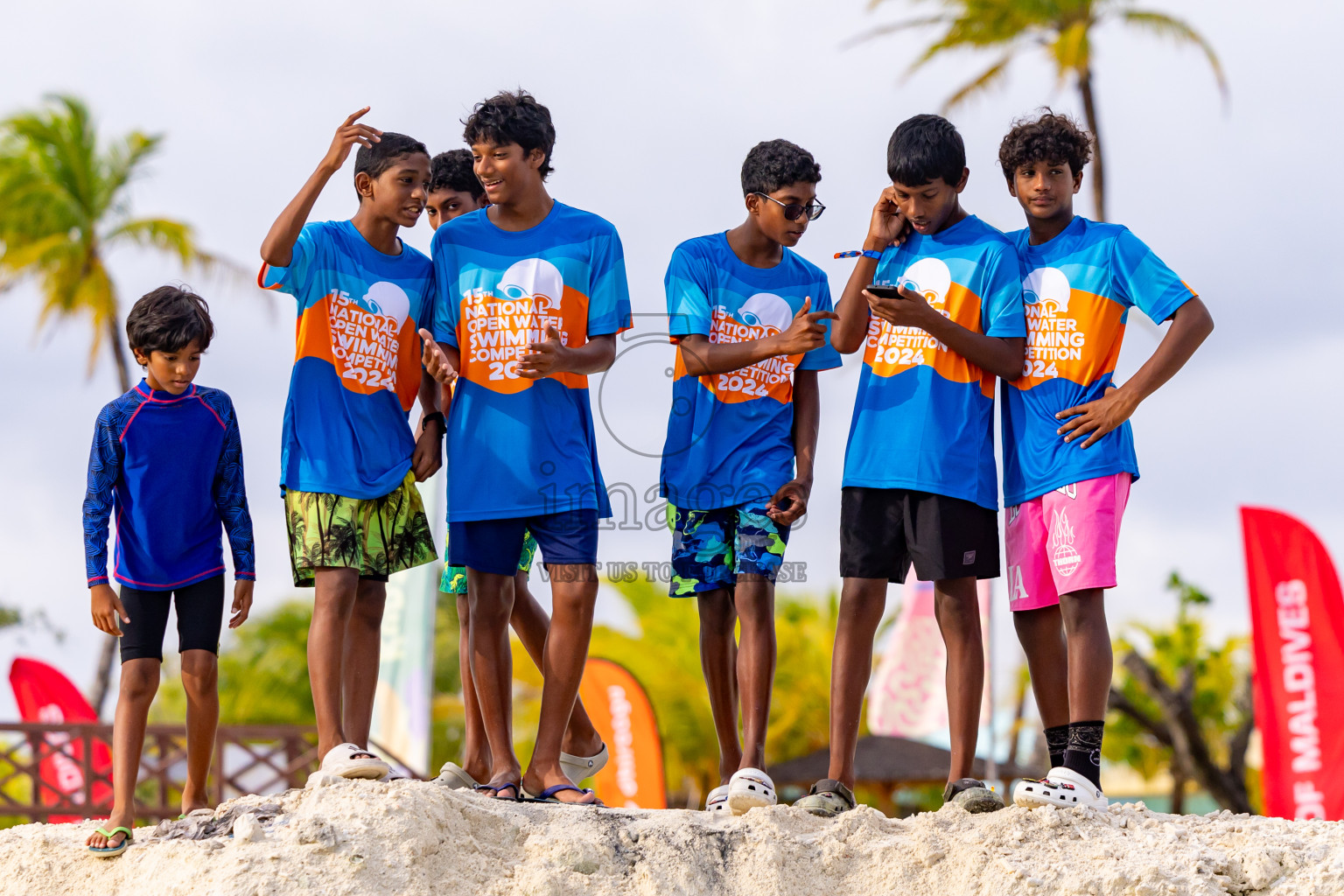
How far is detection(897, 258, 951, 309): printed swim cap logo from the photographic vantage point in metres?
4.28

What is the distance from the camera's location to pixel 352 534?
419 cm

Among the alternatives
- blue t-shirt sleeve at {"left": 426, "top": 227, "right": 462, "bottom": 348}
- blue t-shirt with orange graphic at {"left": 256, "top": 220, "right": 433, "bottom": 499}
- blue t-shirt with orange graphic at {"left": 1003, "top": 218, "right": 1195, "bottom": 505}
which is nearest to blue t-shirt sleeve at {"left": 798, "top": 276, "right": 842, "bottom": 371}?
blue t-shirt with orange graphic at {"left": 1003, "top": 218, "right": 1195, "bottom": 505}

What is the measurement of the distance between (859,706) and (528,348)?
1.71 metres

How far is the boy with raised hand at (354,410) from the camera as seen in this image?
13.6ft

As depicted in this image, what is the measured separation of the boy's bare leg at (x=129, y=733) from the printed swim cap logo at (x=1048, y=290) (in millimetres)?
3368

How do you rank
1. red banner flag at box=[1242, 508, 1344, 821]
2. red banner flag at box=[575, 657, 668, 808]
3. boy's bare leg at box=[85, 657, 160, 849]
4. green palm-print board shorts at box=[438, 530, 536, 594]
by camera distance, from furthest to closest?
red banner flag at box=[575, 657, 668, 808], red banner flag at box=[1242, 508, 1344, 821], green palm-print board shorts at box=[438, 530, 536, 594], boy's bare leg at box=[85, 657, 160, 849]

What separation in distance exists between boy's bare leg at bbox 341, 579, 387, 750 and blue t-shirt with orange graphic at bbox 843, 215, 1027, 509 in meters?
1.80

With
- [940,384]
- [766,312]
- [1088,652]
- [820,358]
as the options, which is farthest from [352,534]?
[1088,652]

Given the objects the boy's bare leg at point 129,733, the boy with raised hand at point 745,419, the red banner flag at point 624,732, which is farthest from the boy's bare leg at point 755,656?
the red banner flag at point 624,732

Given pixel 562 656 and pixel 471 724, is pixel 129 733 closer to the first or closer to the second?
pixel 471 724

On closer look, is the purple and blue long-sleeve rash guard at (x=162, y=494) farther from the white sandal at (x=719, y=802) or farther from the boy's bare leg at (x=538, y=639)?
the white sandal at (x=719, y=802)

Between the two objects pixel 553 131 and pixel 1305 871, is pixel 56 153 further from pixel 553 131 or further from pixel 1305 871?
pixel 1305 871

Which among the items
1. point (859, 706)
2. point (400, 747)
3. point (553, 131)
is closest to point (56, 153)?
point (400, 747)

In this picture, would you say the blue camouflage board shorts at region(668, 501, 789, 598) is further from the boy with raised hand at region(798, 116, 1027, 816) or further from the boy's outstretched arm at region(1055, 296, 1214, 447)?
the boy's outstretched arm at region(1055, 296, 1214, 447)
